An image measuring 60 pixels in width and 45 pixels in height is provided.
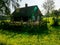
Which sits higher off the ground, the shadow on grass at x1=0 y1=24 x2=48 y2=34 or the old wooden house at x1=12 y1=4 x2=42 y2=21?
the old wooden house at x1=12 y1=4 x2=42 y2=21

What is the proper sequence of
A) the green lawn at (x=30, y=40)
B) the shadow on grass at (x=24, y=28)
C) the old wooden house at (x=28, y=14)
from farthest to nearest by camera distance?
the old wooden house at (x=28, y=14), the shadow on grass at (x=24, y=28), the green lawn at (x=30, y=40)

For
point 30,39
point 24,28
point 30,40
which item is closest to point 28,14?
point 24,28

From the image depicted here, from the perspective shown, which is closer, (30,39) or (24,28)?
(30,39)

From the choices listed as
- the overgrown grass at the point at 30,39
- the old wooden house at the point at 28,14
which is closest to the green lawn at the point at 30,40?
the overgrown grass at the point at 30,39

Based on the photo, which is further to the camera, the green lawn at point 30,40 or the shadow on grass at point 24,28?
the shadow on grass at point 24,28

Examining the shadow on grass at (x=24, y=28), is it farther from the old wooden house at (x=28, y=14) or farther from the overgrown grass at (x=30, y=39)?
the old wooden house at (x=28, y=14)

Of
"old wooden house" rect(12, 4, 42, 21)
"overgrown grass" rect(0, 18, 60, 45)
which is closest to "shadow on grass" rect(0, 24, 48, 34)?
"overgrown grass" rect(0, 18, 60, 45)

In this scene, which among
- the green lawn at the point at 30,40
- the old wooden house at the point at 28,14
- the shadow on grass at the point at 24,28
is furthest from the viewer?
the old wooden house at the point at 28,14

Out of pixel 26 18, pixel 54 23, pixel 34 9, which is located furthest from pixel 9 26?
pixel 34 9

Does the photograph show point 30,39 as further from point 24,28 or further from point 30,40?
point 24,28

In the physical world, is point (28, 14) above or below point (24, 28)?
above

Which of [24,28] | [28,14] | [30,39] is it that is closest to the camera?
[30,39]

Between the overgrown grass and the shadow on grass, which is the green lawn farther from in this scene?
the shadow on grass

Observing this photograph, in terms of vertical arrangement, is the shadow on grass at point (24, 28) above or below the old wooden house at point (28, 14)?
below
